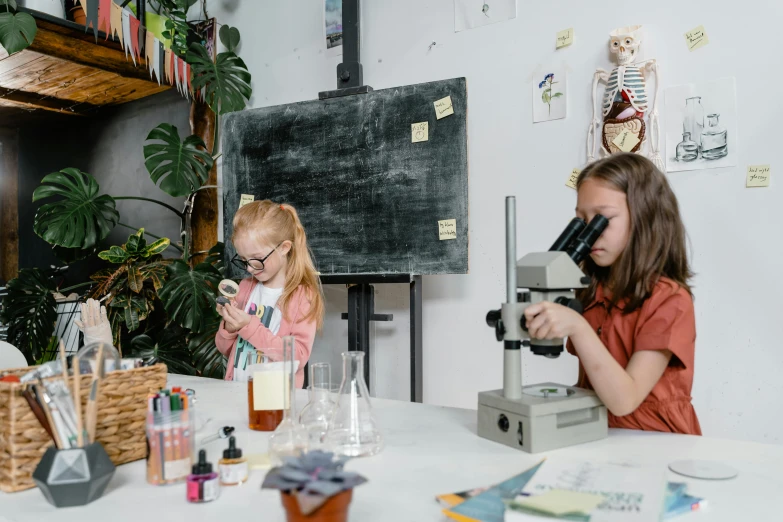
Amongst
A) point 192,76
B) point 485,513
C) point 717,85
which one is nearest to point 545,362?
point 717,85

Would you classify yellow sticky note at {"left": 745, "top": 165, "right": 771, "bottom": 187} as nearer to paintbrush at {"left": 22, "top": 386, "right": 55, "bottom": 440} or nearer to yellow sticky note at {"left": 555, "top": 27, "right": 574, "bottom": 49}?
yellow sticky note at {"left": 555, "top": 27, "right": 574, "bottom": 49}

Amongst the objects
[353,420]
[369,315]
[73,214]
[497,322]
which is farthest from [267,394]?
[73,214]

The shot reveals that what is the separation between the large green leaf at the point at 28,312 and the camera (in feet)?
10.7

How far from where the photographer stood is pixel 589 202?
1.35m

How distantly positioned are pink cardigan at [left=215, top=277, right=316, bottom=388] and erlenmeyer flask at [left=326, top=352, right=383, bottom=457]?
0.70m

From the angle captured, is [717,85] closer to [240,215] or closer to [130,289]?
[240,215]

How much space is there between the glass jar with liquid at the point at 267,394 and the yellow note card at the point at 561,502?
→ 54 centimetres

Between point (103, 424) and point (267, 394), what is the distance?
29cm

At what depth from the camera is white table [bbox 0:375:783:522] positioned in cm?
80

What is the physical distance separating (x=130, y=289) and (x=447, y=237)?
1.78 m

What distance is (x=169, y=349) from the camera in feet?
10.5

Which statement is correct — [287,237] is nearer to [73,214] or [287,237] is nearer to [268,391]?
[268,391]

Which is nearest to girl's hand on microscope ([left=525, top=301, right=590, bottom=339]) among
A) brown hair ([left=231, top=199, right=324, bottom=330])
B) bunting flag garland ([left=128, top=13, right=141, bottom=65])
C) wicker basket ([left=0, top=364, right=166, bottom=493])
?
wicker basket ([left=0, top=364, right=166, bottom=493])

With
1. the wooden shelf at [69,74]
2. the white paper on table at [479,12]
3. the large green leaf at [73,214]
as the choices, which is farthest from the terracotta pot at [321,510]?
the wooden shelf at [69,74]
